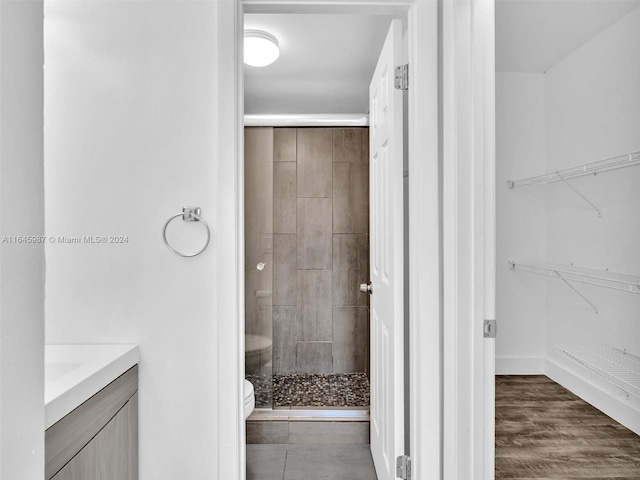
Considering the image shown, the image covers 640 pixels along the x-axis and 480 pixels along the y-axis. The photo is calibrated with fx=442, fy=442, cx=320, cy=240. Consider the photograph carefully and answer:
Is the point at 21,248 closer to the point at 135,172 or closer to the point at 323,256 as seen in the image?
the point at 135,172

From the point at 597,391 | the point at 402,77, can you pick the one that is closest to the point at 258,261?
the point at 402,77

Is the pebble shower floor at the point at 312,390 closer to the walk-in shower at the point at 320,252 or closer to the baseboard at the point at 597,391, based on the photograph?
the walk-in shower at the point at 320,252

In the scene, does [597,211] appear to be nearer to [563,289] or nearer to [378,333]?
[563,289]

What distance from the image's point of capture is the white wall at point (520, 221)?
3.17 metres

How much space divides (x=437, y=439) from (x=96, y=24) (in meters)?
1.80

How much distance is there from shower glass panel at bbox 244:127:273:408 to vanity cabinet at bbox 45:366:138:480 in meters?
1.28

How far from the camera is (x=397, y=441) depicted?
167 centimetres

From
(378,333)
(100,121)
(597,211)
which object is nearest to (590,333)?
(597,211)

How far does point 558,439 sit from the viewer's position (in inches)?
86.5

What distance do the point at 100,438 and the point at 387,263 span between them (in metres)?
1.22

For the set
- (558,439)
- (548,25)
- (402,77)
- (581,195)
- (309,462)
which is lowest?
(309,462)

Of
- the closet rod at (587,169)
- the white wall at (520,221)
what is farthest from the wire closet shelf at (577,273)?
the closet rod at (587,169)

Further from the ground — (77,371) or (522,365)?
(77,371)

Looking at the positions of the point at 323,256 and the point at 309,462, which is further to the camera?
the point at 323,256
